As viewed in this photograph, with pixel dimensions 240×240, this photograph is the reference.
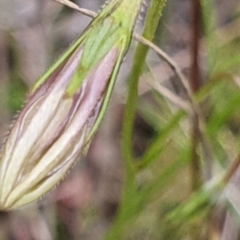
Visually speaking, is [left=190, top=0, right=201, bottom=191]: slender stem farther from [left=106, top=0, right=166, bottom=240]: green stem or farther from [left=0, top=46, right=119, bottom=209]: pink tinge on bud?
[left=0, top=46, right=119, bottom=209]: pink tinge on bud

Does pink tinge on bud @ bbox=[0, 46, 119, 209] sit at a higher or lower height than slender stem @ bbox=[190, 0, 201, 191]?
higher

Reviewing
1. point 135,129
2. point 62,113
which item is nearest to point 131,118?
point 62,113

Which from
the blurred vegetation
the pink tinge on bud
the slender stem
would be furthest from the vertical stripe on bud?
the blurred vegetation

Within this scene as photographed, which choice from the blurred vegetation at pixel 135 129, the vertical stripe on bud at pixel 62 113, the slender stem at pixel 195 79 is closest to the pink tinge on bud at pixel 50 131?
the vertical stripe on bud at pixel 62 113

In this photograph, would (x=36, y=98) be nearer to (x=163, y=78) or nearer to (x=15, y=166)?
(x=15, y=166)

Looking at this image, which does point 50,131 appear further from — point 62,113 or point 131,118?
point 131,118

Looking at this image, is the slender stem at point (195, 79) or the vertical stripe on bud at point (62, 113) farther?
the slender stem at point (195, 79)

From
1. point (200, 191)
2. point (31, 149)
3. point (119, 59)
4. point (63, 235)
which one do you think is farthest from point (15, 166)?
point (63, 235)

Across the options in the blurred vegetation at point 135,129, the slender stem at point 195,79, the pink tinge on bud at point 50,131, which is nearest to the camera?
the pink tinge on bud at point 50,131

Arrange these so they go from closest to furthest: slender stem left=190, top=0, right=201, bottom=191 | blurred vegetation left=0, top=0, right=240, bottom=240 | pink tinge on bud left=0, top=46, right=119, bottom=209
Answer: pink tinge on bud left=0, top=46, right=119, bottom=209
slender stem left=190, top=0, right=201, bottom=191
blurred vegetation left=0, top=0, right=240, bottom=240

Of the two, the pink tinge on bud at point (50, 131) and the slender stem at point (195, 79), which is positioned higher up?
the pink tinge on bud at point (50, 131)

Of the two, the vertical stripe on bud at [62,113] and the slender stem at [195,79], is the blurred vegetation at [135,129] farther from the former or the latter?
the vertical stripe on bud at [62,113]

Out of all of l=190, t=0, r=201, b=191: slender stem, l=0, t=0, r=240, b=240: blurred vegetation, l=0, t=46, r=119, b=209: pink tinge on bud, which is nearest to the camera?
l=0, t=46, r=119, b=209: pink tinge on bud
